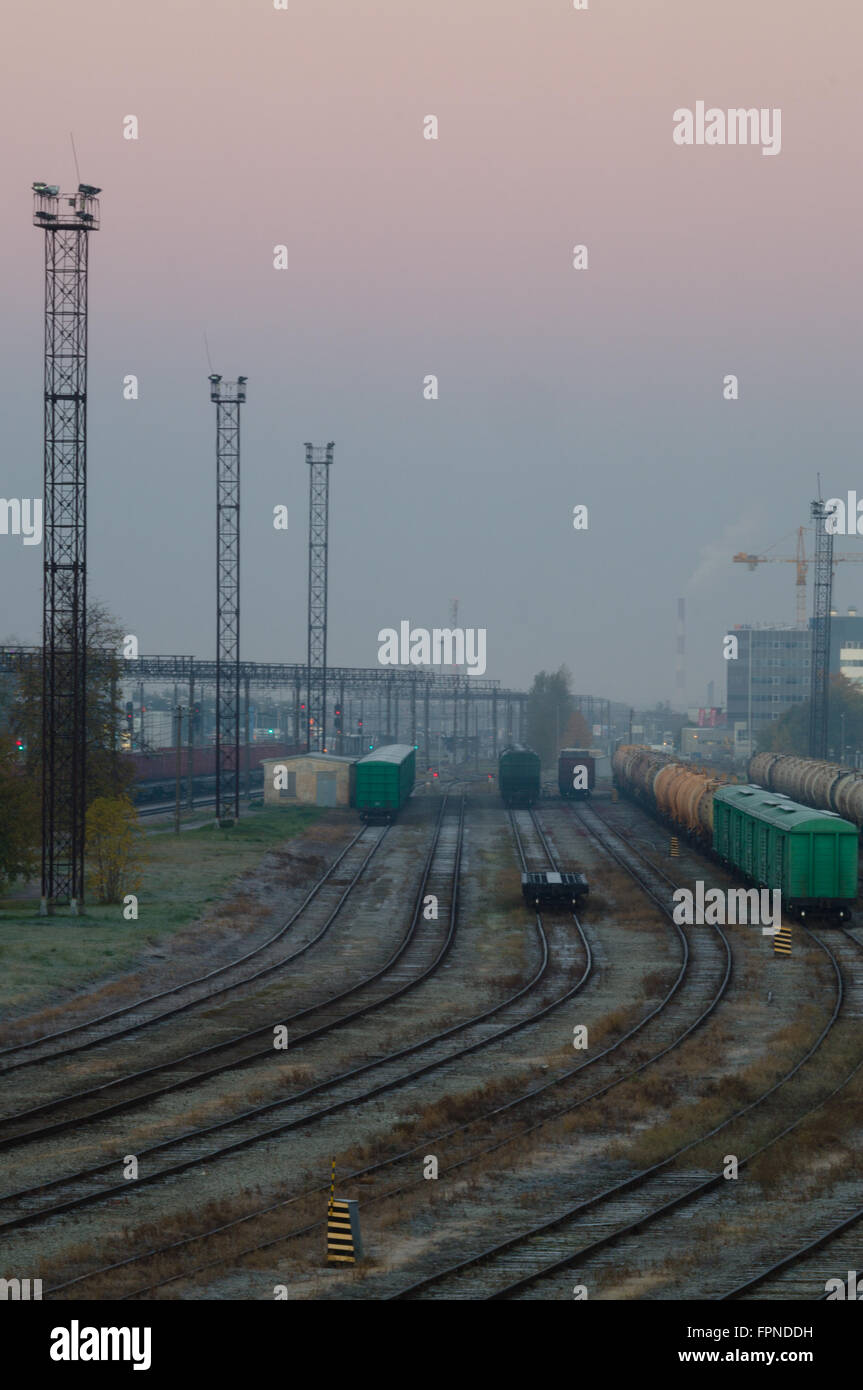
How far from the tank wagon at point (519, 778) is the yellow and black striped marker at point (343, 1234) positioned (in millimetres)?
76729

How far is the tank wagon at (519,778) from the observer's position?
94188 millimetres

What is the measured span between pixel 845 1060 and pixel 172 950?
20.6 m

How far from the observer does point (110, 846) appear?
48.9 m

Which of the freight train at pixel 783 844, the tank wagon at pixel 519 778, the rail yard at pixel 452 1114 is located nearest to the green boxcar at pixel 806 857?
the freight train at pixel 783 844

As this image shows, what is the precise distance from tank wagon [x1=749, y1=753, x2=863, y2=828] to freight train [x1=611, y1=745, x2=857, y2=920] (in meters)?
5.60

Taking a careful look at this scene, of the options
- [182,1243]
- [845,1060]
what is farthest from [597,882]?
[182,1243]

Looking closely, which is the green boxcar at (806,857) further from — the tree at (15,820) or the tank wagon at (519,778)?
the tank wagon at (519,778)

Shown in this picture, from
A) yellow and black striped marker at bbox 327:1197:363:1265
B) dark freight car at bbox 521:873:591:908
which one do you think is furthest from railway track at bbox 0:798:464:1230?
dark freight car at bbox 521:873:591:908

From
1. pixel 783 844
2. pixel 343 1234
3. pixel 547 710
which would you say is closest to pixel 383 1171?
pixel 343 1234

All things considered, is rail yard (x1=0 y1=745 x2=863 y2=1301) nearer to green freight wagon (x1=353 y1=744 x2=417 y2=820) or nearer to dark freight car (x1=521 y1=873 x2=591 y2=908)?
dark freight car (x1=521 y1=873 x2=591 y2=908)

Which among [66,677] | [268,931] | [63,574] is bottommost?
[268,931]

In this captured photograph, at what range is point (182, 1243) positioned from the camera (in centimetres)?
1795

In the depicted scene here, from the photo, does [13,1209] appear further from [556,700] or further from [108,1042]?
[556,700]

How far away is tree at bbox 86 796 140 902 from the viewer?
159 ft
